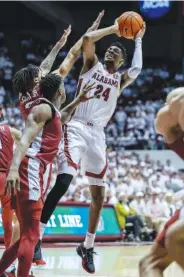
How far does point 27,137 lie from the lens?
17.0 feet

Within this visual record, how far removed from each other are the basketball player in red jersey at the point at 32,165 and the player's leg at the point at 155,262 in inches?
49.1

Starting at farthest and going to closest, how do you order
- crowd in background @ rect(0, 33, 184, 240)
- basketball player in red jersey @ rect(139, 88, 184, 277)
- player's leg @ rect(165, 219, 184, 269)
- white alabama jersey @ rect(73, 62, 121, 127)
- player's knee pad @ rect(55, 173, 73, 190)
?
crowd in background @ rect(0, 33, 184, 240)
white alabama jersey @ rect(73, 62, 121, 127)
player's knee pad @ rect(55, 173, 73, 190)
basketball player in red jersey @ rect(139, 88, 184, 277)
player's leg @ rect(165, 219, 184, 269)

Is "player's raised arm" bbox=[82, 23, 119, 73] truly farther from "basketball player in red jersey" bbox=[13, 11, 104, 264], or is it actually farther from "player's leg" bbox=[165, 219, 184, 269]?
"player's leg" bbox=[165, 219, 184, 269]

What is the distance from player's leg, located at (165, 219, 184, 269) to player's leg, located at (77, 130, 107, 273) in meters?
3.27

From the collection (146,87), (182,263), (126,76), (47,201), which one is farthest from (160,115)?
(146,87)

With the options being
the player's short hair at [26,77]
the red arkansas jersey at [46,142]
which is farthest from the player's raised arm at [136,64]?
the red arkansas jersey at [46,142]

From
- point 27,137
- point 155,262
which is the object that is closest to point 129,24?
point 27,137

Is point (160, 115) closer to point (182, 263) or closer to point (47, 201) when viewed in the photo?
point (182, 263)

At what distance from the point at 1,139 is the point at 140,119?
16.2m

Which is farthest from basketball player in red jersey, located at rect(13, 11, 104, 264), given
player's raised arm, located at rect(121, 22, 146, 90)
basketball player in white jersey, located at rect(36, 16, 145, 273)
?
player's raised arm, located at rect(121, 22, 146, 90)

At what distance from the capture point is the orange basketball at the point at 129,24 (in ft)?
22.9

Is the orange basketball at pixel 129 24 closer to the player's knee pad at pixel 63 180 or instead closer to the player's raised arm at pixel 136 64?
the player's raised arm at pixel 136 64

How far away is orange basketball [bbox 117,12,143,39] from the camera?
699 cm

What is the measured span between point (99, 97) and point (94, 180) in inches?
33.5
